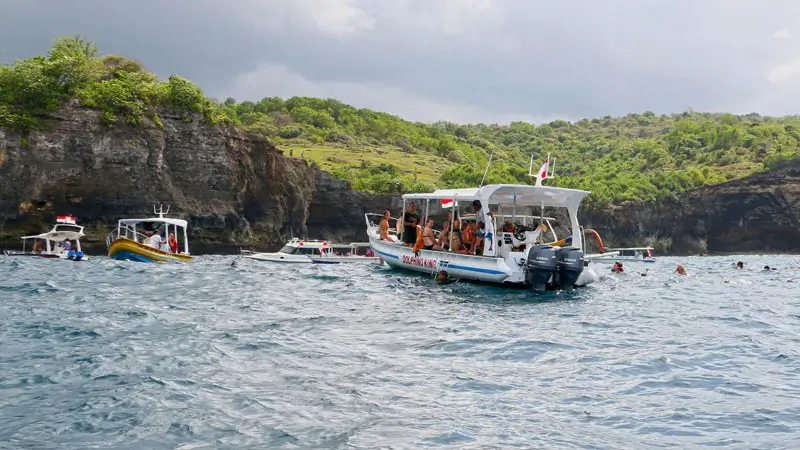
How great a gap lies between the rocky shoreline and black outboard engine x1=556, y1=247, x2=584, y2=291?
42.5 m

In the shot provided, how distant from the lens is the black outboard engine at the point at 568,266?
23578mm

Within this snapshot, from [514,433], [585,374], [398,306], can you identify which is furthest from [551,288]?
[514,433]

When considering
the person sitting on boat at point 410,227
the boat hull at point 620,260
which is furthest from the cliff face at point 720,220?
the person sitting on boat at point 410,227

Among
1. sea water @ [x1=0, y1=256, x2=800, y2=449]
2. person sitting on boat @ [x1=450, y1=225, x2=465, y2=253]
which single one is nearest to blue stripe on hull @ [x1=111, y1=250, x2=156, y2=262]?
sea water @ [x1=0, y1=256, x2=800, y2=449]

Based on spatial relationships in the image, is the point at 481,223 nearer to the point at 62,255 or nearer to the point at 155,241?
the point at 155,241

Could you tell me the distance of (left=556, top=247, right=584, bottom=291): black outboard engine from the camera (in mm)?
23578

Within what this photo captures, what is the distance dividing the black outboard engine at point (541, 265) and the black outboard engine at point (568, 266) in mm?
213

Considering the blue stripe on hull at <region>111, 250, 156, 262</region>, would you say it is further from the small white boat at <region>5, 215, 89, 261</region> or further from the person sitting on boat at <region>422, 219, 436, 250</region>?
the person sitting on boat at <region>422, 219, 436, 250</region>

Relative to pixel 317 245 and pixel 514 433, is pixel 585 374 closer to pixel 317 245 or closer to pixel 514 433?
pixel 514 433

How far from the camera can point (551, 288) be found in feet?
79.3

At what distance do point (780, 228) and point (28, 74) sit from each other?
9817cm

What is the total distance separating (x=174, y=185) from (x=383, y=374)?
53.2 m

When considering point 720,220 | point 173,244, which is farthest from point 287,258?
point 720,220

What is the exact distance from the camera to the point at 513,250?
26.0m
